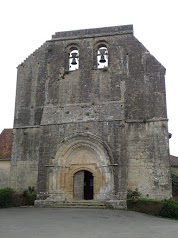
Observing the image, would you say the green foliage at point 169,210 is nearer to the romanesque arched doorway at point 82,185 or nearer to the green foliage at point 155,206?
the green foliage at point 155,206

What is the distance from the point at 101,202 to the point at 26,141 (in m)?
6.58

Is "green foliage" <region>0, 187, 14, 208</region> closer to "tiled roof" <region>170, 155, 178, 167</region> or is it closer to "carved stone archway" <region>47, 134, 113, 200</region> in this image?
"carved stone archway" <region>47, 134, 113, 200</region>

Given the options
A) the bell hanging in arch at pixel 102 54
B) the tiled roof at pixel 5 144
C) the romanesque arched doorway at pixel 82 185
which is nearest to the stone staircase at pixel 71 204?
the romanesque arched doorway at pixel 82 185

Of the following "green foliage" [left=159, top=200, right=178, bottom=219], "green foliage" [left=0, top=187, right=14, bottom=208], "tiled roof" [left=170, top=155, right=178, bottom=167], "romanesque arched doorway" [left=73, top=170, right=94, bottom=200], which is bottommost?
"green foliage" [left=159, top=200, right=178, bottom=219]

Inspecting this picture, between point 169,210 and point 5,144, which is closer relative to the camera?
point 169,210

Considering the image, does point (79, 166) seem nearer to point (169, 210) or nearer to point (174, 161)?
point (169, 210)

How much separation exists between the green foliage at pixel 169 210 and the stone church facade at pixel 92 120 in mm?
2014

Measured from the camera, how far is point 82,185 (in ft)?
73.9

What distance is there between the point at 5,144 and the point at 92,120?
423 inches

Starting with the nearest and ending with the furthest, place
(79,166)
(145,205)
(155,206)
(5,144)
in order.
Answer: (155,206), (145,205), (79,166), (5,144)

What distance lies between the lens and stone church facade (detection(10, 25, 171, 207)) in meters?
19.5

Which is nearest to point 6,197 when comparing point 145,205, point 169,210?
point 145,205

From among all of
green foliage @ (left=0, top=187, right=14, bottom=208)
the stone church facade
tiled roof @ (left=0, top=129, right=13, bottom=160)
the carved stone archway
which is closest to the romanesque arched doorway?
the stone church facade

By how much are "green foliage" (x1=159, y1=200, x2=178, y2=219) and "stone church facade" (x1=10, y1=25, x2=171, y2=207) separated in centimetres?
201
